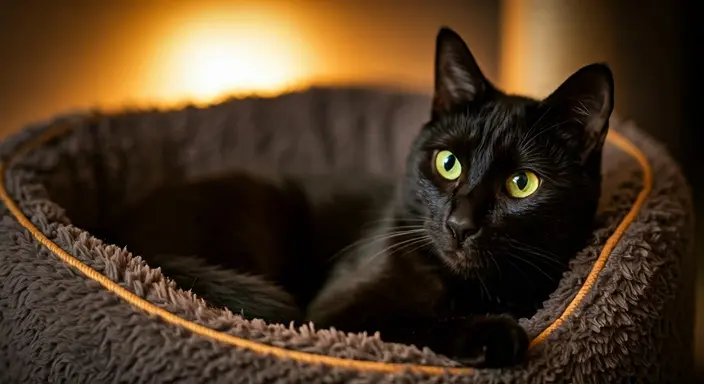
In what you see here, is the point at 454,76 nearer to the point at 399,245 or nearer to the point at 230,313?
the point at 399,245

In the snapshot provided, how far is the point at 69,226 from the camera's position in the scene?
1.08 m

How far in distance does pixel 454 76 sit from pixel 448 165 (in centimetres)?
17

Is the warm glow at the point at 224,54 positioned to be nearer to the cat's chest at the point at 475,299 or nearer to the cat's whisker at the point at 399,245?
the cat's whisker at the point at 399,245

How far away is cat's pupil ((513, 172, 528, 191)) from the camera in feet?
3.42

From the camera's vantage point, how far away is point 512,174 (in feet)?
3.42

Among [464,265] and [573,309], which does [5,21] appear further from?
[573,309]

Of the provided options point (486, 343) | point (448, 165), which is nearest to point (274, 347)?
point (486, 343)

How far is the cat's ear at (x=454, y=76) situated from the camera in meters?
1.13

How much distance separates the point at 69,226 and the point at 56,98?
0.94 metres

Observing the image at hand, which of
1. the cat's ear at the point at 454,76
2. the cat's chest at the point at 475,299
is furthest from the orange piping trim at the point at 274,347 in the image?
the cat's ear at the point at 454,76

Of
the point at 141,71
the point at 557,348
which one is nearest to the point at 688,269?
the point at 557,348

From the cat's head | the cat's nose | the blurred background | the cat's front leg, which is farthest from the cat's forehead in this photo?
the blurred background

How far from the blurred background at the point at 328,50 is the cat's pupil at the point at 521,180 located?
0.78m

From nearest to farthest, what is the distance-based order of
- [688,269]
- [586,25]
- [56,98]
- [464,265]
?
1. [464,265]
2. [688,269]
3. [586,25]
4. [56,98]
